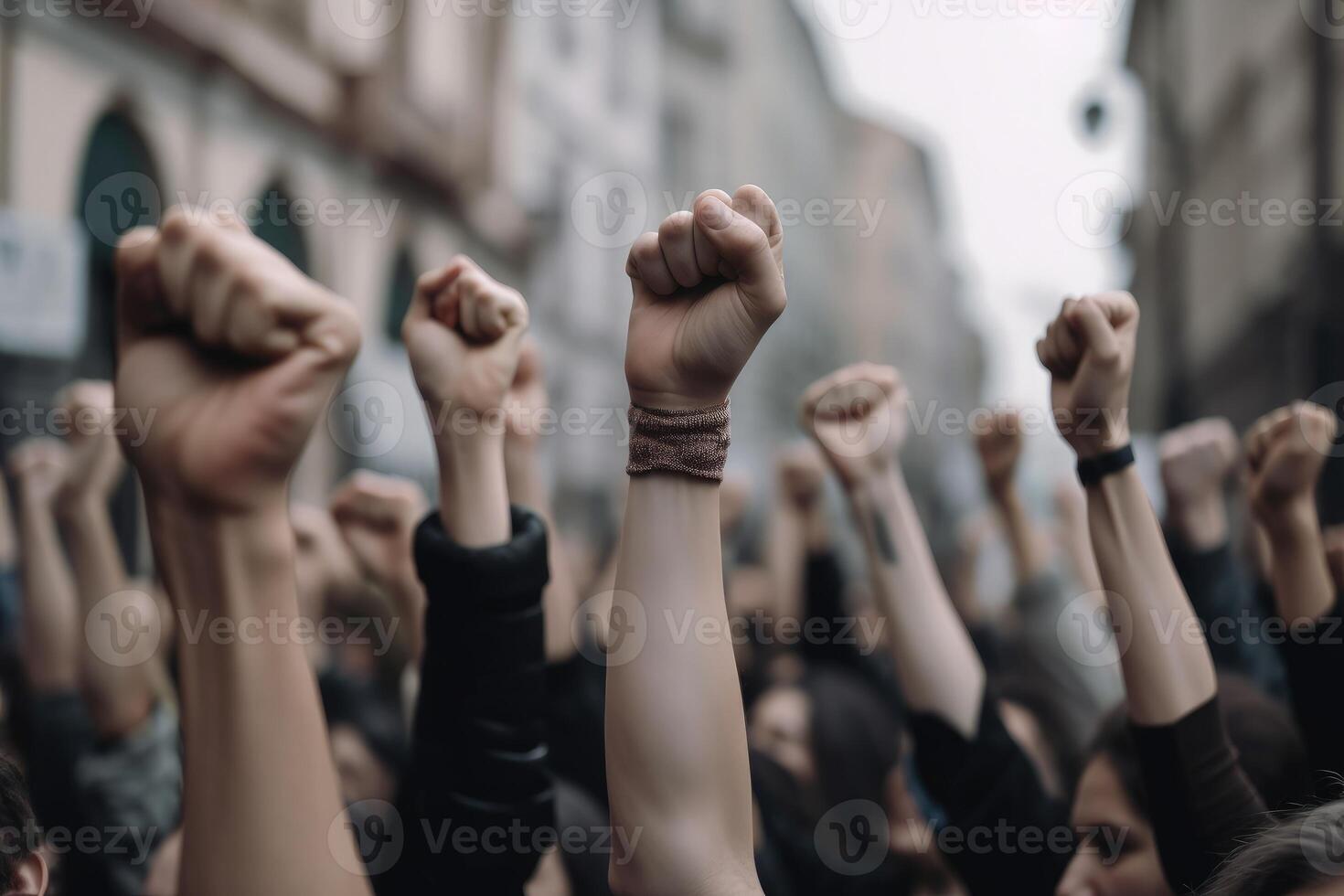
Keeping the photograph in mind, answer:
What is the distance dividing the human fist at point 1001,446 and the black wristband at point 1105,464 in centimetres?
63

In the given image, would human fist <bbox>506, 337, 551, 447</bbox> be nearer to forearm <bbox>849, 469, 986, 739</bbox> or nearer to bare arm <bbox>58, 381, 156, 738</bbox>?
forearm <bbox>849, 469, 986, 739</bbox>

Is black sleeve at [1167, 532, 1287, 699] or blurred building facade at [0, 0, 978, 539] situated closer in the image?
black sleeve at [1167, 532, 1287, 699]

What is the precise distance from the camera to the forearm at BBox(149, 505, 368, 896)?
37.3 inches

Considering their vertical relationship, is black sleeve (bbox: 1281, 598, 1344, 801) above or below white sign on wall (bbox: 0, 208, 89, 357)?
below

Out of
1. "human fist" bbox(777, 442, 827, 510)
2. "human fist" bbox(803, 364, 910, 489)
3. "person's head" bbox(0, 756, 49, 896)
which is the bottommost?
"person's head" bbox(0, 756, 49, 896)

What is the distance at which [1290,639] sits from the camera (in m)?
1.73

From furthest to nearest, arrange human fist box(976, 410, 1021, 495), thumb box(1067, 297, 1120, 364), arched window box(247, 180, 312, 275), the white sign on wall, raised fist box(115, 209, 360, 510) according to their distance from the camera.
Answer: arched window box(247, 180, 312, 275)
the white sign on wall
human fist box(976, 410, 1021, 495)
thumb box(1067, 297, 1120, 364)
raised fist box(115, 209, 360, 510)
